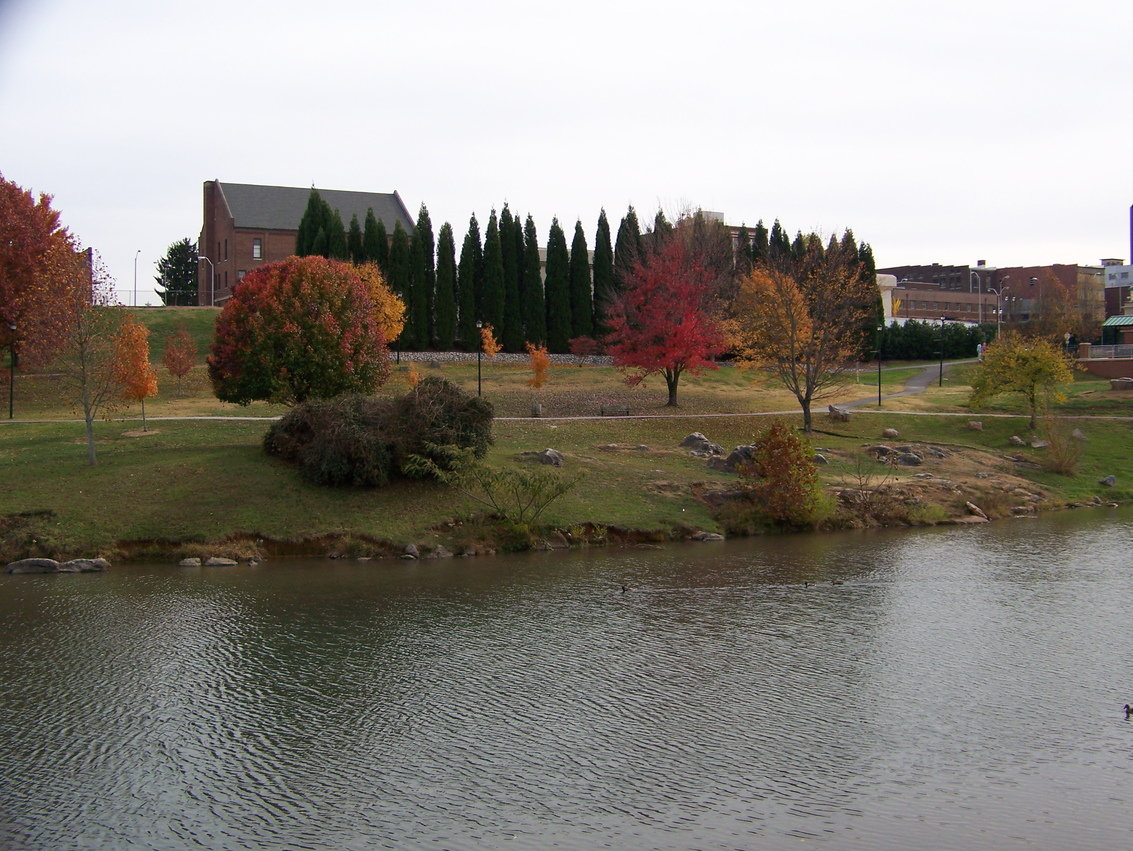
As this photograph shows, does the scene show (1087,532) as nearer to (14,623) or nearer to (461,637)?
(461,637)

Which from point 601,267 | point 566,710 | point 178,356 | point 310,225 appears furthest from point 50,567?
point 601,267

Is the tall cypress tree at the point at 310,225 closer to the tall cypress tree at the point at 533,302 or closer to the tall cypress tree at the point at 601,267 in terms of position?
the tall cypress tree at the point at 533,302

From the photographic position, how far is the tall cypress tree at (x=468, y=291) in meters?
69.9

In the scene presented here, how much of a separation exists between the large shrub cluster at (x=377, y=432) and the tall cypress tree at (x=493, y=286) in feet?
122

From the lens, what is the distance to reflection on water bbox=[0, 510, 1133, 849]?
11.9m

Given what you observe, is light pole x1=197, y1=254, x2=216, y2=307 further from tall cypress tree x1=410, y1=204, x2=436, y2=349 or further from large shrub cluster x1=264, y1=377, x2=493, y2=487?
large shrub cluster x1=264, y1=377, x2=493, y2=487

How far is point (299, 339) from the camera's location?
117ft

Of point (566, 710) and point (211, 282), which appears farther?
point (211, 282)

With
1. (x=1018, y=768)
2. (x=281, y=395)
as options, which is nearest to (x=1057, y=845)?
(x=1018, y=768)

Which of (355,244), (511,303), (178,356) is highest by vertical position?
(355,244)

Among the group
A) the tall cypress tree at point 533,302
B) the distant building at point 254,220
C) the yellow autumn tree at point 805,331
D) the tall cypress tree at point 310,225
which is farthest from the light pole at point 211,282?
the yellow autumn tree at point 805,331

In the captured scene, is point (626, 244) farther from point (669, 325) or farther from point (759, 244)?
point (669, 325)

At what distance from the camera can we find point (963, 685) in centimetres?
1666

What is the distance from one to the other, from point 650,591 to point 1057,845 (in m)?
13.4
